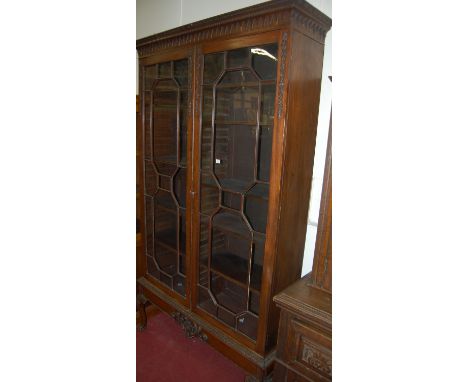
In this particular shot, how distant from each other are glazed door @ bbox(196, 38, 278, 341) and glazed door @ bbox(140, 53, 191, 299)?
180 mm

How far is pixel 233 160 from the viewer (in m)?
1.63

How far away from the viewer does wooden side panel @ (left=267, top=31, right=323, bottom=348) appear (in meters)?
1.23

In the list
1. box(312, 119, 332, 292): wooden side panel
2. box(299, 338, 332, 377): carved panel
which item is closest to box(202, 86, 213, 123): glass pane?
box(312, 119, 332, 292): wooden side panel

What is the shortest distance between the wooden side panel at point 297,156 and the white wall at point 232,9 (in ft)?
0.42

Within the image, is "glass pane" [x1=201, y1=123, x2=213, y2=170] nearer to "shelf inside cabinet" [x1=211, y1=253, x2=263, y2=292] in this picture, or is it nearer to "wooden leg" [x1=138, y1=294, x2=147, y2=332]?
"shelf inside cabinet" [x1=211, y1=253, x2=263, y2=292]

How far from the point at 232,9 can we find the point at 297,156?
113cm
